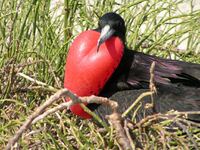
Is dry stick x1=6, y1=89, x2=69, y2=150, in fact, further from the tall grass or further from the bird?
the bird

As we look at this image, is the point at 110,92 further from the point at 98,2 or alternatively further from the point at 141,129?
the point at 141,129

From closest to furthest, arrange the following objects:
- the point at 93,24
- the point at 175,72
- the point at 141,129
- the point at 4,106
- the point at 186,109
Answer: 1. the point at 141,129
2. the point at 4,106
3. the point at 186,109
4. the point at 175,72
5. the point at 93,24

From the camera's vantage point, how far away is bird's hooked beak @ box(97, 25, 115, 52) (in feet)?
7.31

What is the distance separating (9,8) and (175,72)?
0.74m

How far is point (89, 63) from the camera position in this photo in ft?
7.33

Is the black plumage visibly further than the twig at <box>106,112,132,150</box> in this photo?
Yes

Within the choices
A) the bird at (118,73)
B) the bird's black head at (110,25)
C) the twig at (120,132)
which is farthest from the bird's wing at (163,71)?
the twig at (120,132)

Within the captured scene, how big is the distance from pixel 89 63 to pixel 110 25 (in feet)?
0.61

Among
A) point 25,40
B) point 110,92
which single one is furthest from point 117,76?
point 25,40

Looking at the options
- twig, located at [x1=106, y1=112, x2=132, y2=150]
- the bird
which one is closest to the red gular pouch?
the bird

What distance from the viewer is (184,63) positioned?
2408 mm

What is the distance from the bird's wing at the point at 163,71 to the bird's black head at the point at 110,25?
0.12m

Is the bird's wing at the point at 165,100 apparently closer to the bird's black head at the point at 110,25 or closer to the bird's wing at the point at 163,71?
the bird's wing at the point at 163,71

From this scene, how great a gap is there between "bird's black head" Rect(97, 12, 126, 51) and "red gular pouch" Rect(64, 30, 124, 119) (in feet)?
0.12
